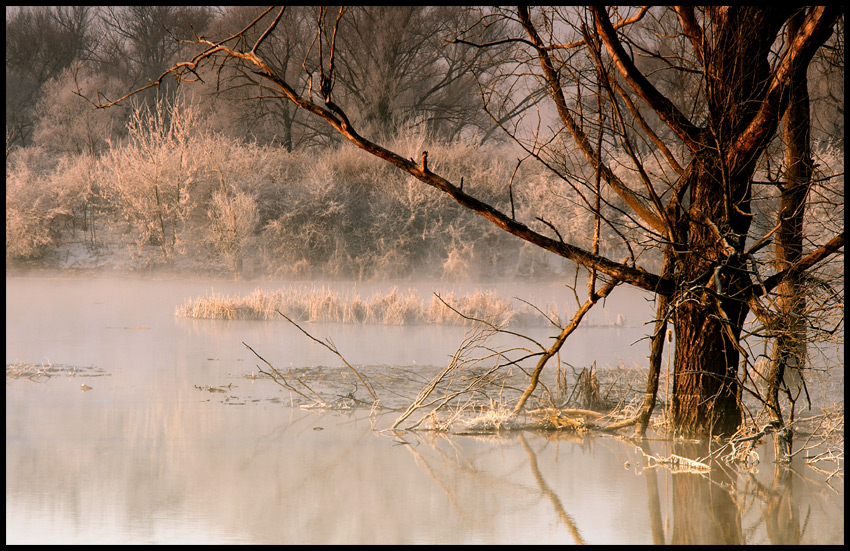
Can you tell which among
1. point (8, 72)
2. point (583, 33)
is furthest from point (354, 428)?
→ point (8, 72)

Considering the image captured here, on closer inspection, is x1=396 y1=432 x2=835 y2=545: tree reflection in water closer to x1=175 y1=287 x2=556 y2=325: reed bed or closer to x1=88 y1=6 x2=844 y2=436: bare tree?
x1=88 y1=6 x2=844 y2=436: bare tree

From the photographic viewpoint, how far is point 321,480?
3389 millimetres

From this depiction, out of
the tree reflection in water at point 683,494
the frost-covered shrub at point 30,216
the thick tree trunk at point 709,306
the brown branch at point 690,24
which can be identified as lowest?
the tree reflection in water at point 683,494

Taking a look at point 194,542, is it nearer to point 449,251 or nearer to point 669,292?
point 669,292

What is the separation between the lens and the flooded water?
2.87 meters

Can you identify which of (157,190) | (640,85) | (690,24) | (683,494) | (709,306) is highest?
(157,190)

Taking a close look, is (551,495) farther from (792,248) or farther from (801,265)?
(792,248)

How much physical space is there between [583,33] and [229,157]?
44.3 ft

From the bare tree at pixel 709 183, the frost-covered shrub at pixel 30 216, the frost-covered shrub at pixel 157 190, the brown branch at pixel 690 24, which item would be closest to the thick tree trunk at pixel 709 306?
the bare tree at pixel 709 183

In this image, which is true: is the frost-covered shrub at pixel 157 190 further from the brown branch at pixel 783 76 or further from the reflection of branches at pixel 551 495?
the brown branch at pixel 783 76

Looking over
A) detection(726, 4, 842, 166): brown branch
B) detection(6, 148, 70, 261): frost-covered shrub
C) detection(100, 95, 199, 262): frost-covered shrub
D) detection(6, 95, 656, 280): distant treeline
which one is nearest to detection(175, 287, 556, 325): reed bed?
detection(6, 95, 656, 280): distant treeline

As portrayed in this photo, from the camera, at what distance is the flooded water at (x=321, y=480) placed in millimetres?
2869

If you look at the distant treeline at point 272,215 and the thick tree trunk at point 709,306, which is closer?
the thick tree trunk at point 709,306

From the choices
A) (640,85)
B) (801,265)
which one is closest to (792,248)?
(801,265)
